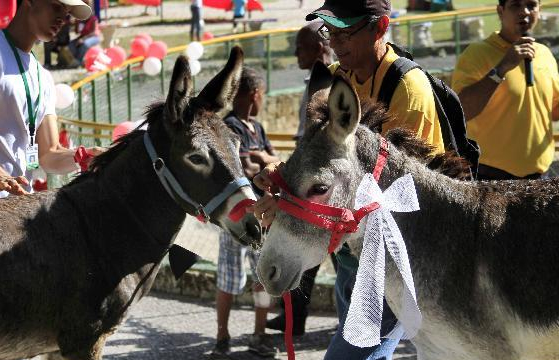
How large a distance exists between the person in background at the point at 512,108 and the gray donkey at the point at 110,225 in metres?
2.00

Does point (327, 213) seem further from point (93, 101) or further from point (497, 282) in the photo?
point (93, 101)

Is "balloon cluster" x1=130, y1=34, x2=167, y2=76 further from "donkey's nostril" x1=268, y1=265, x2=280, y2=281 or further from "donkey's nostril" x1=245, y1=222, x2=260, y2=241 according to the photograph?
"donkey's nostril" x1=268, y1=265, x2=280, y2=281

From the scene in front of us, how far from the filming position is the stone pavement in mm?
8031

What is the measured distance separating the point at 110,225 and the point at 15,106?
0.90 meters

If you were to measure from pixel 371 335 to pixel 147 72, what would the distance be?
10172mm

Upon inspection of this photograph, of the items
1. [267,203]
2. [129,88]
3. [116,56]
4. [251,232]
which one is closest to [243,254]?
[251,232]

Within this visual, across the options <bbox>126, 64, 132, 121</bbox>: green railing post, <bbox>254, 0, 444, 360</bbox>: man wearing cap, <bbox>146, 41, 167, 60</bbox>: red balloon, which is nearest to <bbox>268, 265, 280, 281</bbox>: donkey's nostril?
<bbox>254, 0, 444, 360</bbox>: man wearing cap

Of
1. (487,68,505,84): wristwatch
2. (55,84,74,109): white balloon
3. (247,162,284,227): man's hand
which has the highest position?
(487,68,505,84): wristwatch

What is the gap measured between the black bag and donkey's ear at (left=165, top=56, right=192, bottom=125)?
3.77 feet

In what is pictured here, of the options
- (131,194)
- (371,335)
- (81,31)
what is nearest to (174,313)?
(131,194)

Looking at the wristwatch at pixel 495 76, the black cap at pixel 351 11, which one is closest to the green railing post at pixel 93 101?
the wristwatch at pixel 495 76

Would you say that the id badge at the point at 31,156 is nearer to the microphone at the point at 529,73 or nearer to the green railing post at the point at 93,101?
the microphone at the point at 529,73

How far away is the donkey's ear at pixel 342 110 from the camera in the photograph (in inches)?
156

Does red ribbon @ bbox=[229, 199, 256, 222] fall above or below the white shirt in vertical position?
below
